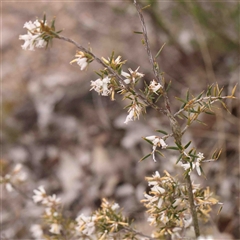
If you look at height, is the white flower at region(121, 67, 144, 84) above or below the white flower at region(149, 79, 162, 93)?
above

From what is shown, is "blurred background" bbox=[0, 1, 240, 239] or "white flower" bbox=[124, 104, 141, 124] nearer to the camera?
"white flower" bbox=[124, 104, 141, 124]

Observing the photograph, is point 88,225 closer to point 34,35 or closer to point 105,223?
point 105,223

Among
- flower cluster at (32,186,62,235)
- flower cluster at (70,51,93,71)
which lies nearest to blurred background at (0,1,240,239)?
flower cluster at (32,186,62,235)

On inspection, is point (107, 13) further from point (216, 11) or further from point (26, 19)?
point (216, 11)

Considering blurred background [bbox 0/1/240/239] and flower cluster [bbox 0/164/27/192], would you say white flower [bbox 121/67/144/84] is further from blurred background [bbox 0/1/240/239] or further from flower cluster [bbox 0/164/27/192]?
blurred background [bbox 0/1/240/239]

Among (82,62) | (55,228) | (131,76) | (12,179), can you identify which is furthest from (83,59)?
(12,179)

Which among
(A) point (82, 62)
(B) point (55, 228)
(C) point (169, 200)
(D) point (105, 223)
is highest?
(A) point (82, 62)

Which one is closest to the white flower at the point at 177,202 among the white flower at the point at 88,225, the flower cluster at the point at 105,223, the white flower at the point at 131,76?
the flower cluster at the point at 105,223

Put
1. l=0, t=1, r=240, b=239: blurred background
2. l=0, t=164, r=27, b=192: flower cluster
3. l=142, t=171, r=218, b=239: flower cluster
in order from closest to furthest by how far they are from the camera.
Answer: l=142, t=171, r=218, b=239: flower cluster → l=0, t=164, r=27, b=192: flower cluster → l=0, t=1, r=240, b=239: blurred background

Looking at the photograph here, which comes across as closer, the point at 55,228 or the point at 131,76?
the point at 131,76
